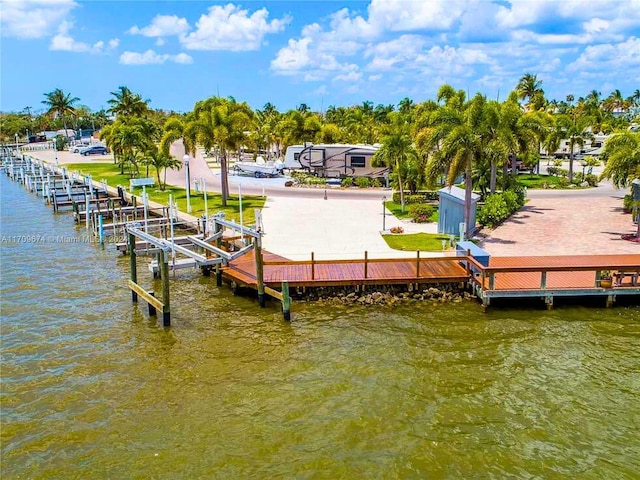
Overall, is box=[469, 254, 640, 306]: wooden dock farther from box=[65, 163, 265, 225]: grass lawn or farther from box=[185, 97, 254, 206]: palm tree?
box=[185, 97, 254, 206]: palm tree

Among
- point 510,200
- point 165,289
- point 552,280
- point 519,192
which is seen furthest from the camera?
point 519,192

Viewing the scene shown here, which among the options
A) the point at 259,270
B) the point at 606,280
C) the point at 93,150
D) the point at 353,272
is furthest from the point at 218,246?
the point at 93,150

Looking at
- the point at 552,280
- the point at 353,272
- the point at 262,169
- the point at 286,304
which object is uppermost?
the point at 262,169

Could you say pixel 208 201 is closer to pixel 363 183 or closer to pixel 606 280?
pixel 363 183

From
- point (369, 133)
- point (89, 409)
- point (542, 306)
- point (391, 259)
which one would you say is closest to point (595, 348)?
point (542, 306)

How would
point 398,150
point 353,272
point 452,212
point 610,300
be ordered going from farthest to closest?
1. point 398,150
2. point 452,212
3. point 353,272
4. point 610,300

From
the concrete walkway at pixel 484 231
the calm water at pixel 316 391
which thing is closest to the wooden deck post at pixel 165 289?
the calm water at pixel 316 391

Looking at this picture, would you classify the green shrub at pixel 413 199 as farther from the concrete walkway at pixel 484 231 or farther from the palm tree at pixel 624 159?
the palm tree at pixel 624 159

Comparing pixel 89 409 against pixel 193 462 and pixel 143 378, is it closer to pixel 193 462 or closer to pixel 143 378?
pixel 143 378
